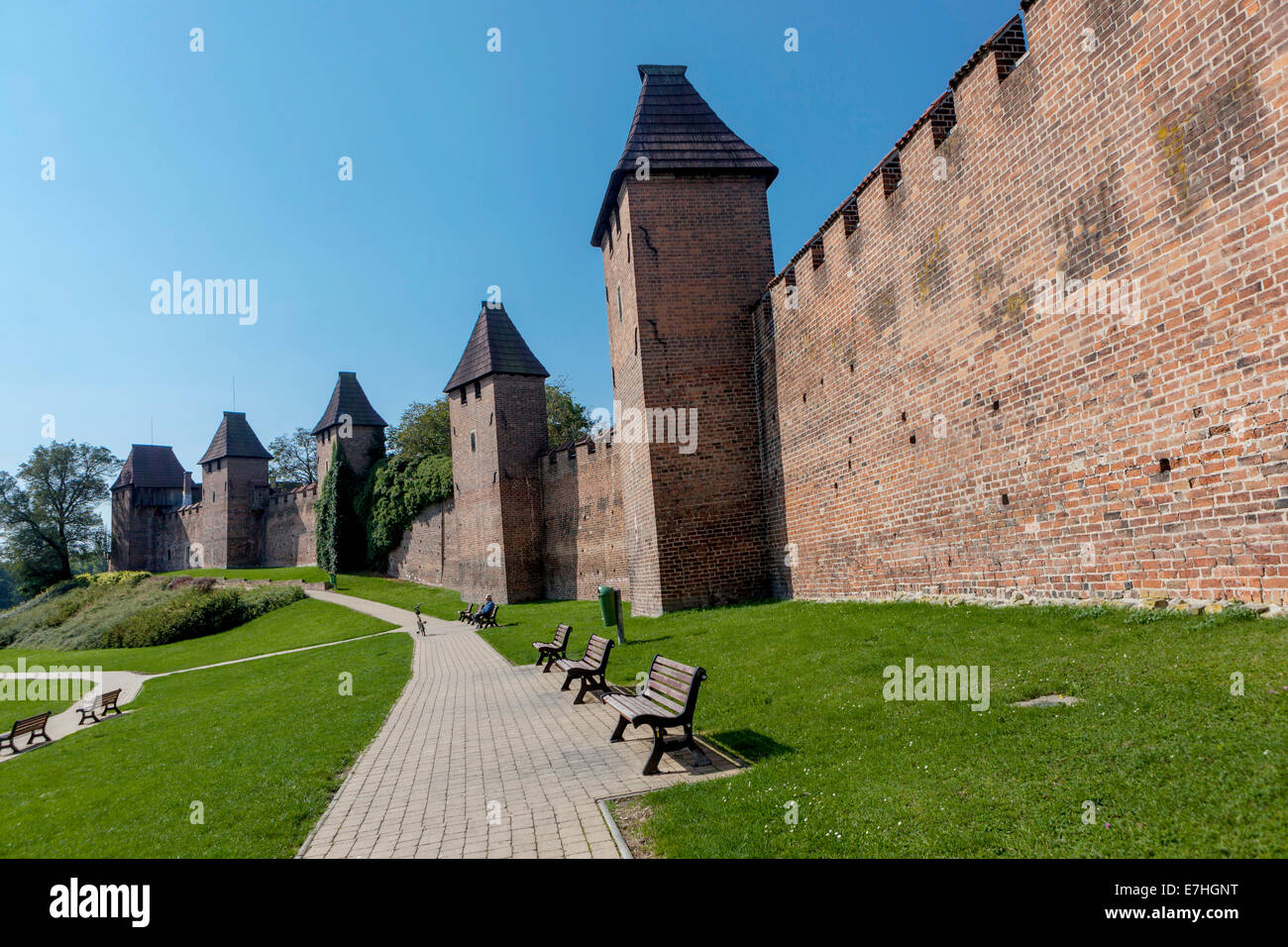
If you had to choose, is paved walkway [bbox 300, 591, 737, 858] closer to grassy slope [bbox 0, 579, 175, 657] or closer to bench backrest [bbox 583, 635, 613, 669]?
bench backrest [bbox 583, 635, 613, 669]

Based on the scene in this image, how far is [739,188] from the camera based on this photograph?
666 inches

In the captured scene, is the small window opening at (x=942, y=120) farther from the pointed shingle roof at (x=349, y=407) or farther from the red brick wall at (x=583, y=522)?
the pointed shingle roof at (x=349, y=407)

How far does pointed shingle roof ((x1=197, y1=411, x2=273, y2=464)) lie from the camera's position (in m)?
53.4

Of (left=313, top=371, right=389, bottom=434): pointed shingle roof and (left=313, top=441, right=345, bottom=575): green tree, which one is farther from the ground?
(left=313, top=371, right=389, bottom=434): pointed shingle roof

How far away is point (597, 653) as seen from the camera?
30.9ft

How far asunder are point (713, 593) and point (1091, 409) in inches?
380

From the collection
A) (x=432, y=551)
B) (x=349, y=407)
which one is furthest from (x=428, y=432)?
(x=432, y=551)

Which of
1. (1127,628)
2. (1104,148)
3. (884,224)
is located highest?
(884,224)

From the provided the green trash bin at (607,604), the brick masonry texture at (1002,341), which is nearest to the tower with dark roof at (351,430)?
the brick masonry texture at (1002,341)

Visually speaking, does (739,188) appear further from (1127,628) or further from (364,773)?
(364,773)

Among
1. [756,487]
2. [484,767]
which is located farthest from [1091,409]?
[756,487]

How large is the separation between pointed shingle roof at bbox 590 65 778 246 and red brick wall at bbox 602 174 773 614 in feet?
1.08

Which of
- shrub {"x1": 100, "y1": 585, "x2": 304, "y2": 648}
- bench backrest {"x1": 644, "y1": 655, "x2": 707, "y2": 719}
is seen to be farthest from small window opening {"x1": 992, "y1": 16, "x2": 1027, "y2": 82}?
shrub {"x1": 100, "y1": 585, "x2": 304, "y2": 648}
